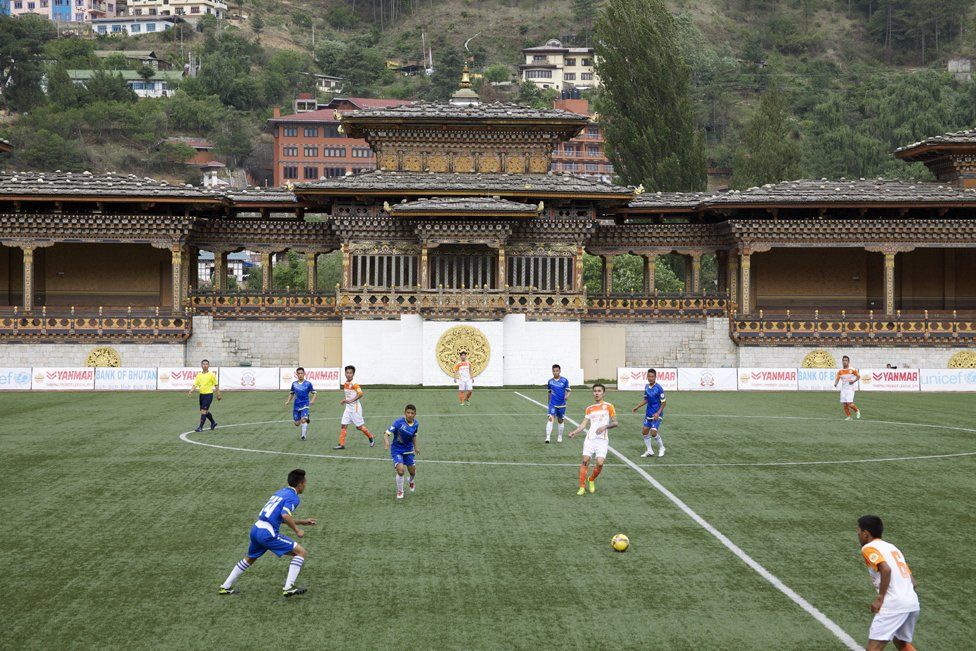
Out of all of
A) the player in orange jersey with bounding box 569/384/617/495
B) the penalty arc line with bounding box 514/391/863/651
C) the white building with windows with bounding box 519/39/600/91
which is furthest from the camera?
the white building with windows with bounding box 519/39/600/91

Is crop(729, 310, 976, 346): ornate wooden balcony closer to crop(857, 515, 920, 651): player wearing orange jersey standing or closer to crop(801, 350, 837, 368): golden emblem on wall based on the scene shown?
crop(801, 350, 837, 368): golden emblem on wall

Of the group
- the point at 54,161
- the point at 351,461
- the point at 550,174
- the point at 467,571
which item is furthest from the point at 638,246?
the point at 54,161

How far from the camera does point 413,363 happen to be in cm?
5103

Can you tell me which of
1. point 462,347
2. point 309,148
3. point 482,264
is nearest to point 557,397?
point 462,347

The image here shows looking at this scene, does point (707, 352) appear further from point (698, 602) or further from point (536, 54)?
point (536, 54)

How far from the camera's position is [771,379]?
156 ft

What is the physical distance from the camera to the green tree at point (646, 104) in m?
74.9

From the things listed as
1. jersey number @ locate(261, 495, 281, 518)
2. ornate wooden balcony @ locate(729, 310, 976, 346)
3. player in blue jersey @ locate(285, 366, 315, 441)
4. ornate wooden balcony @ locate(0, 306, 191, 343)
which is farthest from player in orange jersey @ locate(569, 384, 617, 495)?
ornate wooden balcony @ locate(0, 306, 191, 343)

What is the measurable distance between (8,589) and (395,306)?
119 ft

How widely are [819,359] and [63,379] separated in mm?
31768

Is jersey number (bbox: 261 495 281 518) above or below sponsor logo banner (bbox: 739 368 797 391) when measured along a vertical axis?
below

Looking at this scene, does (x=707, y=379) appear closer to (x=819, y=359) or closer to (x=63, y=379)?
(x=819, y=359)

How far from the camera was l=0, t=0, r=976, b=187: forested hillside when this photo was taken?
406 ft

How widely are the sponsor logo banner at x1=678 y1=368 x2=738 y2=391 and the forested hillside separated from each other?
61.6 meters
